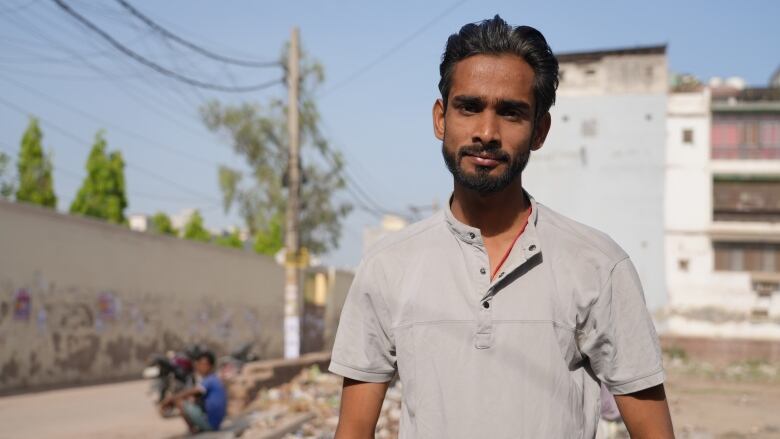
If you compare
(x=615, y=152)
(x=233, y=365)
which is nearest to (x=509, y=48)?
(x=233, y=365)

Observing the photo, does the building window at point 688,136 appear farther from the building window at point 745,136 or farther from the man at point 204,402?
the man at point 204,402

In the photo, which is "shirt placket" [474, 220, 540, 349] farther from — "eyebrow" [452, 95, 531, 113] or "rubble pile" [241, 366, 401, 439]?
"rubble pile" [241, 366, 401, 439]

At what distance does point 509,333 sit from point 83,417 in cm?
1214

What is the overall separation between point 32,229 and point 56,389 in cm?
299

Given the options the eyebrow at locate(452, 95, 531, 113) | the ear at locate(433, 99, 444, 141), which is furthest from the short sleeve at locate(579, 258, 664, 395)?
the ear at locate(433, 99, 444, 141)

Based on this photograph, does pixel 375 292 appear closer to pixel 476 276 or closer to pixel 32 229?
pixel 476 276

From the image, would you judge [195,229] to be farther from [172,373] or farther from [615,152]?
[172,373]

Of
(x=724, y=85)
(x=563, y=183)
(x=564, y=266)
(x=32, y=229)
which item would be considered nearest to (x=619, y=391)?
(x=564, y=266)

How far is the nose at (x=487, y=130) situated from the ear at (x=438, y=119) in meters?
0.20

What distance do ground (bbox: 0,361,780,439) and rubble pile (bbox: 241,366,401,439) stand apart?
1.15 m

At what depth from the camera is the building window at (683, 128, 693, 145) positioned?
43312 mm

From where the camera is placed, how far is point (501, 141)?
2.35 meters

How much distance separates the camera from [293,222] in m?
23.7

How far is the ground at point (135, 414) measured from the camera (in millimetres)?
11866
